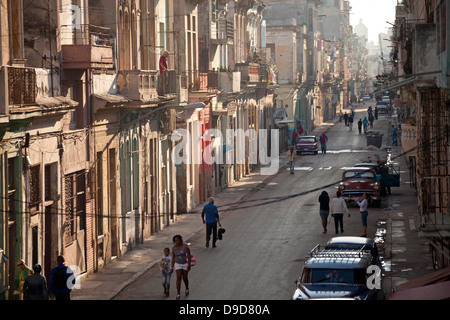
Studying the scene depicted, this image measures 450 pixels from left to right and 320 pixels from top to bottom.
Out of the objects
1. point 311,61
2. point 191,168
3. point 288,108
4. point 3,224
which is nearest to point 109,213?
point 3,224

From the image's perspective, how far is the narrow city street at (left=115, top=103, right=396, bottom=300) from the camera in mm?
25000

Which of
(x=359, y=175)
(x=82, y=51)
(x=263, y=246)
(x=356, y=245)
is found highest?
(x=82, y=51)

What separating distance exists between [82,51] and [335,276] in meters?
9.27

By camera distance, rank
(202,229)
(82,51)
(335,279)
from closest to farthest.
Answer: (335,279), (82,51), (202,229)

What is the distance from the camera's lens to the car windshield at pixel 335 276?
69.9 feet

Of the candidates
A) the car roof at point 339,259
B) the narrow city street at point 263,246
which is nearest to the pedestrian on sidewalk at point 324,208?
the narrow city street at point 263,246

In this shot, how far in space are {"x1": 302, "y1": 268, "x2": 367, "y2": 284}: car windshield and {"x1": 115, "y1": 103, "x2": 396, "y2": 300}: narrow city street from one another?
171 cm

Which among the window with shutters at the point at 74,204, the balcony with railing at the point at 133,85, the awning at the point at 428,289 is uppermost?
the balcony with railing at the point at 133,85

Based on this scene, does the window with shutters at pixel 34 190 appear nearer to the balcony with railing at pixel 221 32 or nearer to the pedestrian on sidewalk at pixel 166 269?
the pedestrian on sidewalk at pixel 166 269

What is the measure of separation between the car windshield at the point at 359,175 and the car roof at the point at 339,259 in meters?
20.6

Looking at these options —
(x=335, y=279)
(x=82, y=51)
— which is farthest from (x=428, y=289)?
(x=82, y=51)

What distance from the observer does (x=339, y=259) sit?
22031 mm

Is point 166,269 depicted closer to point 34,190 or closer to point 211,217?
point 34,190

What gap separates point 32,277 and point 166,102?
51.9 ft
